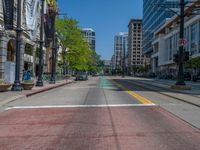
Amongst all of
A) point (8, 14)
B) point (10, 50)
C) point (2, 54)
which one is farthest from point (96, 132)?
point (10, 50)

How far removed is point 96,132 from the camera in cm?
1128

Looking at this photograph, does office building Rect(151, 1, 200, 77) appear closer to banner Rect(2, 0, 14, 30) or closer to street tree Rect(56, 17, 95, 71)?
street tree Rect(56, 17, 95, 71)

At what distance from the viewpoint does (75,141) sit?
989 cm

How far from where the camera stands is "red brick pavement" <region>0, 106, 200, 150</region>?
370 inches

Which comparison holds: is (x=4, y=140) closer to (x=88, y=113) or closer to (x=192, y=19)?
(x=88, y=113)

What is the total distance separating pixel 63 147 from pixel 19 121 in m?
5.12

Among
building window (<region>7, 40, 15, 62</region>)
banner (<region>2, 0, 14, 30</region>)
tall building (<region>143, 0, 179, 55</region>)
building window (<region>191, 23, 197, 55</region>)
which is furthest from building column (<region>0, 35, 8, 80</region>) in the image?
tall building (<region>143, 0, 179, 55</region>)

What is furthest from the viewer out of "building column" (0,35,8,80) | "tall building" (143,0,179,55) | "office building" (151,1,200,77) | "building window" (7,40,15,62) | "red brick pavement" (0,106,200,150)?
"tall building" (143,0,179,55)

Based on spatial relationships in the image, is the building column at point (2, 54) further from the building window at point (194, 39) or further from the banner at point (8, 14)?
the building window at point (194, 39)

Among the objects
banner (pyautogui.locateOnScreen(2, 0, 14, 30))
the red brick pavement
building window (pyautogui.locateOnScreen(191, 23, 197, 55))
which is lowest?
the red brick pavement

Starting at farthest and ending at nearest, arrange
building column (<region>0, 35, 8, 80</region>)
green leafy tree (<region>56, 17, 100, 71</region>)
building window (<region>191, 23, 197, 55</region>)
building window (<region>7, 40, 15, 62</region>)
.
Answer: building window (<region>191, 23, 197, 55</region>), green leafy tree (<region>56, 17, 100, 71</region>), building window (<region>7, 40, 15, 62</region>), building column (<region>0, 35, 8, 80</region>)

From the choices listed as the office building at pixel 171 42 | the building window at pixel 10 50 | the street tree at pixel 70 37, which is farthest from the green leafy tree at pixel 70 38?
the building window at pixel 10 50

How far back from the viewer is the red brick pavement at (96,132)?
30.8 feet

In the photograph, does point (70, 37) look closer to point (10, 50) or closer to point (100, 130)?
point (10, 50)
